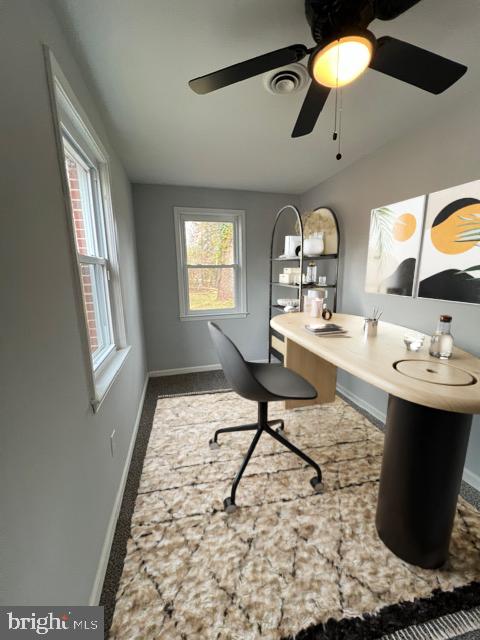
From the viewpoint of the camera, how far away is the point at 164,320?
3252 mm

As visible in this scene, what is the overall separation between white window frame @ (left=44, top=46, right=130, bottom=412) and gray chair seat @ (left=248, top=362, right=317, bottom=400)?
Result: 0.92 metres

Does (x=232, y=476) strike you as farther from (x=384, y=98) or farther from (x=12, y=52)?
(x=384, y=98)

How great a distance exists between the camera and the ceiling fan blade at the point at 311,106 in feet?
3.68

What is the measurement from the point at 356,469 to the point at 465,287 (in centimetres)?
134

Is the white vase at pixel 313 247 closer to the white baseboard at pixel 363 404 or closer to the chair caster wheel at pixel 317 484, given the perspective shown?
the white baseboard at pixel 363 404

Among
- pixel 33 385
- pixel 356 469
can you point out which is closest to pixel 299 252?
pixel 356 469

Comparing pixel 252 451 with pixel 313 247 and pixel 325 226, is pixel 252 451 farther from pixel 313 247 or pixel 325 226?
pixel 325 226

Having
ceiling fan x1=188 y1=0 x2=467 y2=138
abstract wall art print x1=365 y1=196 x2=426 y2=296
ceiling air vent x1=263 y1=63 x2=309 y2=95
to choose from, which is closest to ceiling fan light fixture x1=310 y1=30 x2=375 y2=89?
ceiling fan x1=188 y1=0 x2=467 y2=138

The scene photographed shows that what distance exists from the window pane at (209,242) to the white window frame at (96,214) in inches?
Answer: 56.5

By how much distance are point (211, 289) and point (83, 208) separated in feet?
6.22

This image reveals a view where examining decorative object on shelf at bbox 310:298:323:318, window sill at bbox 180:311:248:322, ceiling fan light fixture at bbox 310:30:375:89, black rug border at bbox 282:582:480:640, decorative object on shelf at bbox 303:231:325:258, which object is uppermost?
ceiling fan light fixture at bbox 310:30:375:89

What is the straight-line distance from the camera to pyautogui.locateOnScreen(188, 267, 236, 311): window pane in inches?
131

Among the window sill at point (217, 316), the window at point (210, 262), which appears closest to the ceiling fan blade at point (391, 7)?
the window at point (210, 262)

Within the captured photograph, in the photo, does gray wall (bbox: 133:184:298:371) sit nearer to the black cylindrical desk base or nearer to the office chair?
the office chair
